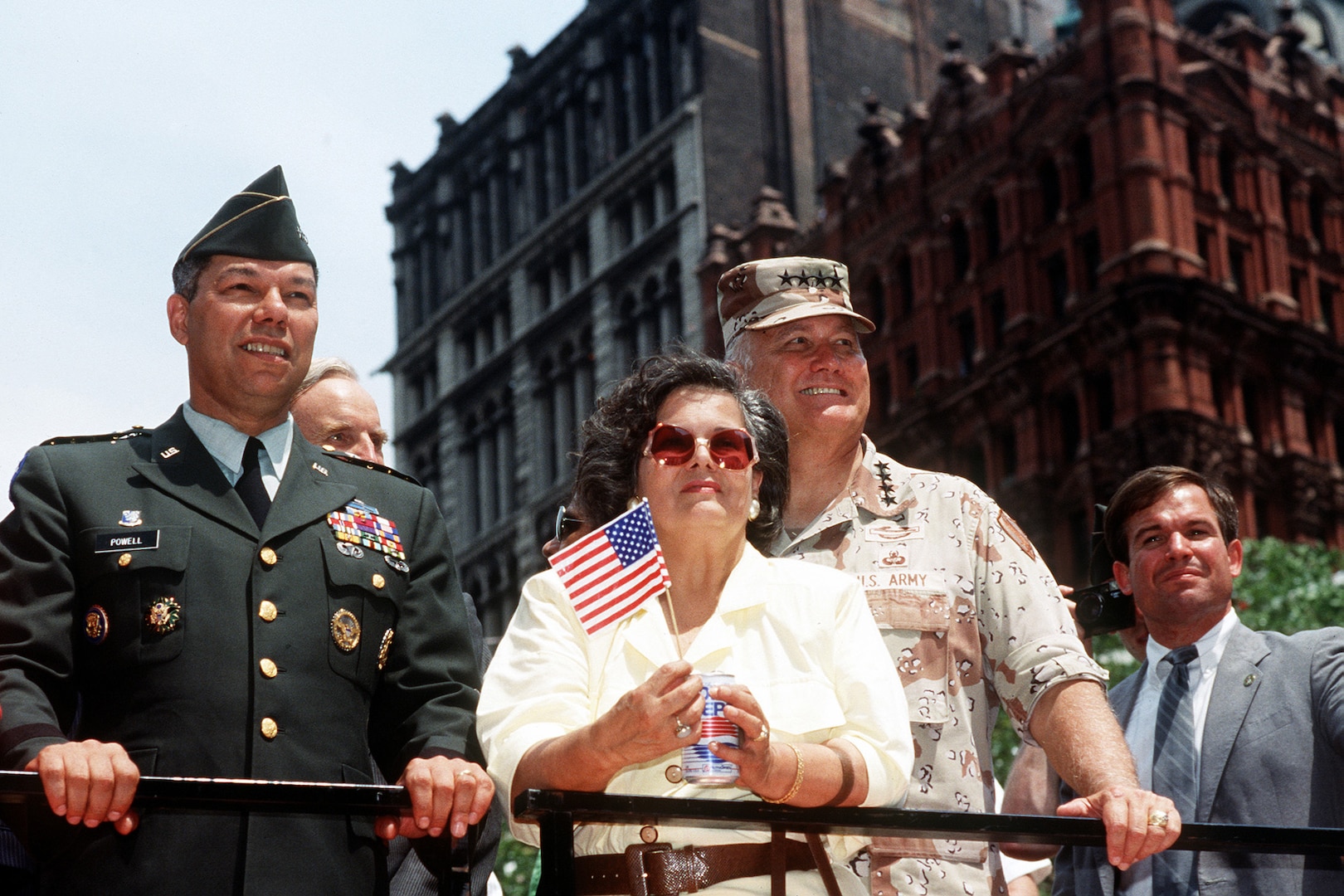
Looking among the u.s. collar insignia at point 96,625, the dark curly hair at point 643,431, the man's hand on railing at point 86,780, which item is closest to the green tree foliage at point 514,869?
the dark curly hair at point 643,431

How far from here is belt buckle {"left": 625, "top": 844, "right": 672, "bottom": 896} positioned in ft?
12.5

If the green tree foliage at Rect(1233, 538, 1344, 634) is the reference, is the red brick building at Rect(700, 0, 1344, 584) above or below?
above

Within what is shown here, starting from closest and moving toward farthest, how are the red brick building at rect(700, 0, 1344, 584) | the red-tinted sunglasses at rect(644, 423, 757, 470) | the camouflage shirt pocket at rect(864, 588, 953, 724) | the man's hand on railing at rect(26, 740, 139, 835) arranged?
1. the man's hand on railing at rect(26, 740, 139, 835)
2. the red-tinted sunglasses at rect(644, 423, 757, 470)
3. the camouflage shirt pocket at rect(864, 588, 953, 724)
4. the red brick building at rect(700, 0, 1344, 584)

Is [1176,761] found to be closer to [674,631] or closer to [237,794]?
[674,631]

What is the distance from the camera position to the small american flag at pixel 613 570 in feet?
13.0

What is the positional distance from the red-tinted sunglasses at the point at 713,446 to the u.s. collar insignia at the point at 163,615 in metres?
1.15

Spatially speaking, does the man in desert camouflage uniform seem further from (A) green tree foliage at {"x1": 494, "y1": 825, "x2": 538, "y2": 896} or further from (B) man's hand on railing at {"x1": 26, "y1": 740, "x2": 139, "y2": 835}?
(A) green tree foliage at {"x1": 494, "y1": 825, "x2": 538, "y2": 896}

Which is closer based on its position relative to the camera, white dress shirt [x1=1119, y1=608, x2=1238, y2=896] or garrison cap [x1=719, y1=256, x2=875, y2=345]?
garrison cap [x1=719, y1=256, x2=875, y2=345]

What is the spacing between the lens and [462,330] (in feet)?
189

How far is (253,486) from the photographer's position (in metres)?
4.29

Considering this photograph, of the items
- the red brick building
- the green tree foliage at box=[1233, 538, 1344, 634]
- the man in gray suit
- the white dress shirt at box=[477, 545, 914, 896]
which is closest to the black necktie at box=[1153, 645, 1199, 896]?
the man in gray suit

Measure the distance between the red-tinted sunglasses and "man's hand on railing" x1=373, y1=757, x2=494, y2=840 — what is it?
88cm

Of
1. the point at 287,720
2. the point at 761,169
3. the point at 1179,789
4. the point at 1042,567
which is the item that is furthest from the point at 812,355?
the point at 761,169

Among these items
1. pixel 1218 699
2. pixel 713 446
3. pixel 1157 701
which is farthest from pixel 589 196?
pixel 713 446
